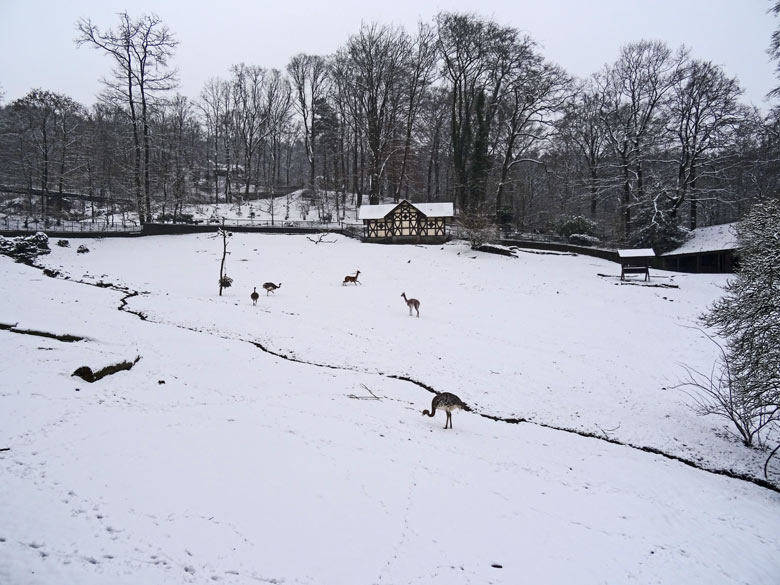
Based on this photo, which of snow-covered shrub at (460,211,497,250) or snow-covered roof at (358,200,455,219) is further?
snow-covered roof at (358,200,455,219)

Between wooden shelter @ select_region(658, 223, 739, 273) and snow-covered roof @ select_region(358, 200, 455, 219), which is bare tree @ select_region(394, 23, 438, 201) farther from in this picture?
wooden shelter @ select_region(658, 223, 739, 273)

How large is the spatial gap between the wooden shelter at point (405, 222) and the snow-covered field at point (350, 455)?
22.6 meters

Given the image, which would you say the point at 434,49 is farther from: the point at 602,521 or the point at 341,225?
the point at 602,521

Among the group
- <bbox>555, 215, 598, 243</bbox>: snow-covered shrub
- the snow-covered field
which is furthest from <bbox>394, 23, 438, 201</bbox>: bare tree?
the snow-covered field

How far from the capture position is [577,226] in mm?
39219

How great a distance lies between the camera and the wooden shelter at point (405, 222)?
134ft

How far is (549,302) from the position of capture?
75.9 ft

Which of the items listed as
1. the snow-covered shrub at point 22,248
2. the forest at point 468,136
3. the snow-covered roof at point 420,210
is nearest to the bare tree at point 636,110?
the forest at point 468,136

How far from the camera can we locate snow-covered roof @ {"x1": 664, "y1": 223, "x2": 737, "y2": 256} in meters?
30.4

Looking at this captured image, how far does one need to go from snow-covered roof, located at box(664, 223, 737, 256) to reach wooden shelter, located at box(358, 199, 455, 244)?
19.5m

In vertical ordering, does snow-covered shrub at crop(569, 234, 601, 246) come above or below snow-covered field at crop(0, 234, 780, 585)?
above

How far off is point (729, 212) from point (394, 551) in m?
58.7

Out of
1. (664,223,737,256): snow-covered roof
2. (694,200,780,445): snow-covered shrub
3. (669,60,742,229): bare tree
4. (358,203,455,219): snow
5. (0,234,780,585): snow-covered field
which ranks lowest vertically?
(0,234,780,585): snow-covered field

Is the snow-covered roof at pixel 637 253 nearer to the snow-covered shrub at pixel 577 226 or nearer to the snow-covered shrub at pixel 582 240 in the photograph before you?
the snow-covered shrub at pixel 582 240
